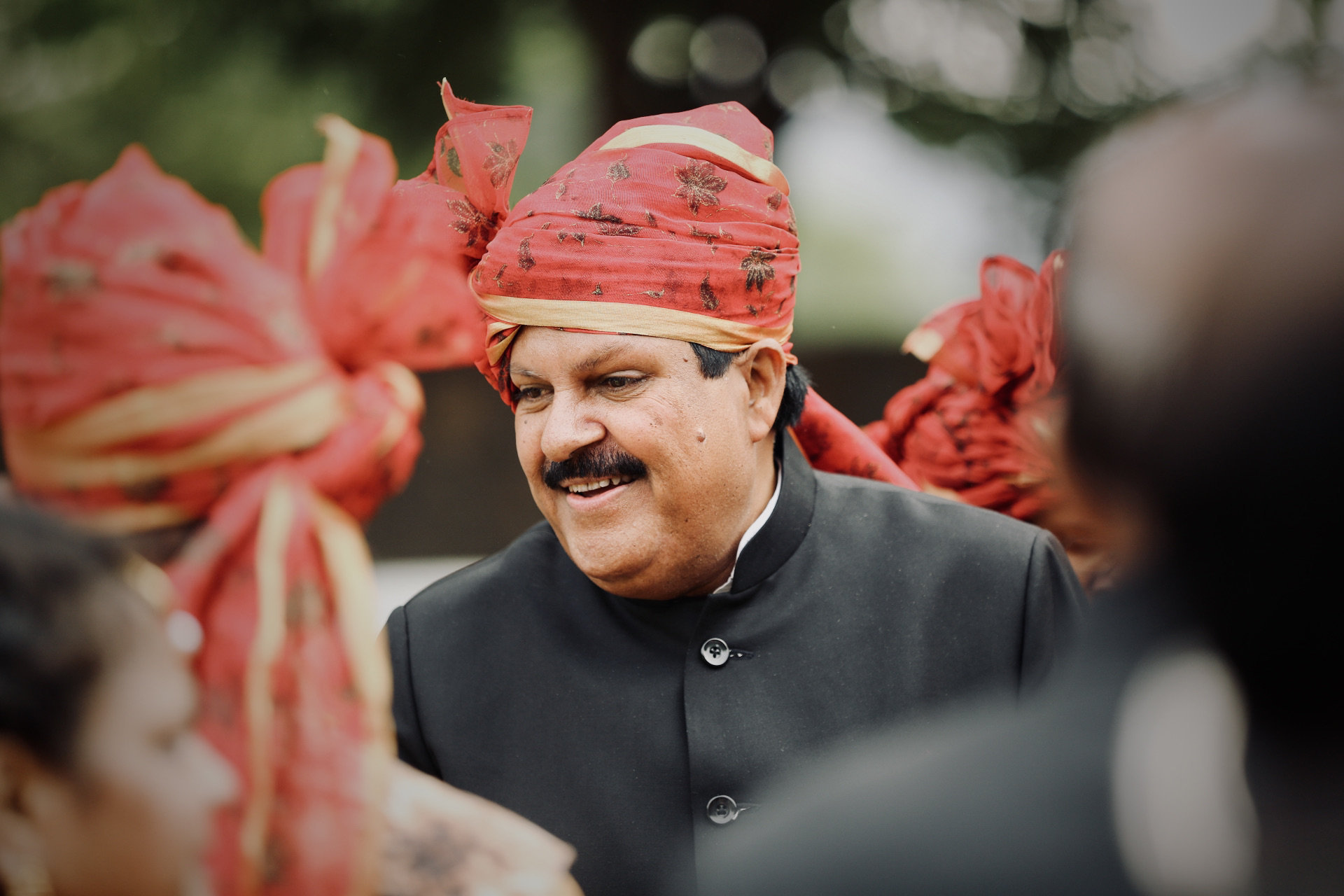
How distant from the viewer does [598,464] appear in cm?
180

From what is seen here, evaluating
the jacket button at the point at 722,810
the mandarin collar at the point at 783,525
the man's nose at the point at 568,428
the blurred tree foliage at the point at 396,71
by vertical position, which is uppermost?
the blurred tree foliage at the point at 396,71

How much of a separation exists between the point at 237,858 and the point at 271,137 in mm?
1334

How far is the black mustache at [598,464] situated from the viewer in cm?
180

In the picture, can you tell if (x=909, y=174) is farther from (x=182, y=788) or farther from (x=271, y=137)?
(x=182, y=788)

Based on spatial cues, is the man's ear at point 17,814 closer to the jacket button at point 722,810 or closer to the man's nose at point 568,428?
the man's nose at point 568,428

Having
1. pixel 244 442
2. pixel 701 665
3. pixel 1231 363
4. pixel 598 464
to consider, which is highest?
pixel 1231 363

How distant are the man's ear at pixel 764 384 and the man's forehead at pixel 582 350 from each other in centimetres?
20

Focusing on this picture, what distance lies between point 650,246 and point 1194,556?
1.16m

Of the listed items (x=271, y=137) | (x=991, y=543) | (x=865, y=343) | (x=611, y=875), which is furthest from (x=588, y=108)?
(x=611, y=875)

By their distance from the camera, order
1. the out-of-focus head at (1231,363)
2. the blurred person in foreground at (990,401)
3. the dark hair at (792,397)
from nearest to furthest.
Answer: the out-of-focus head at (1231,363) < the dark hair at (792,397) < the blurred person in foreground at (990,401)

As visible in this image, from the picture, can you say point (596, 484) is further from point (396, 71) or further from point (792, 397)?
point (396, 71)

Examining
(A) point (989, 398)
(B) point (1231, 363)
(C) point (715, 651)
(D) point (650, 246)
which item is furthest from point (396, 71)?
(B) point (1231, 363)

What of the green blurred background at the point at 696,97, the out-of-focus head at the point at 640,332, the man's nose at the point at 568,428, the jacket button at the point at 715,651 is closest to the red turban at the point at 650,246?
the out-of-focus head at the point at 640,332

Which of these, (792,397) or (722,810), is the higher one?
(792,397)
